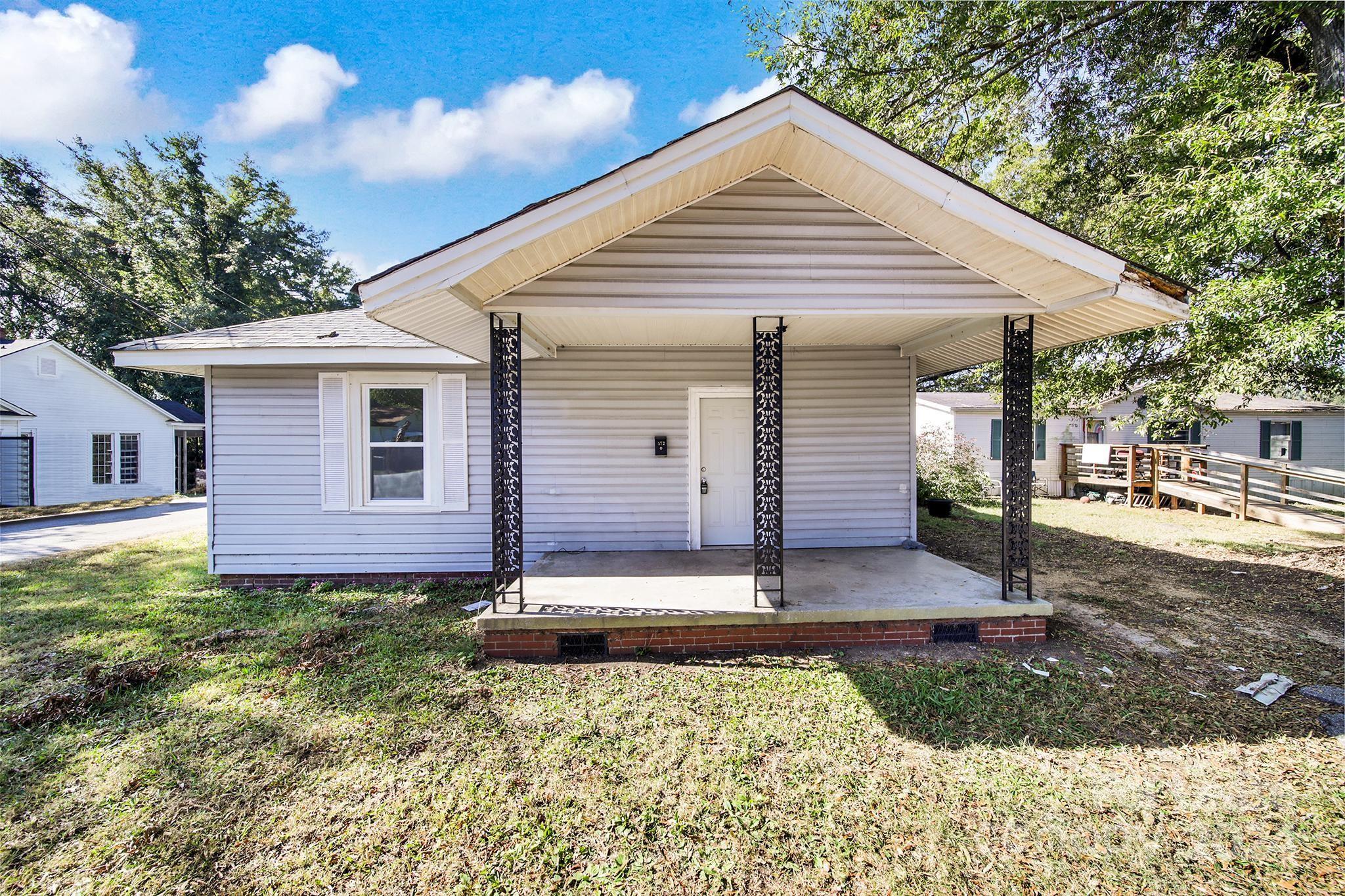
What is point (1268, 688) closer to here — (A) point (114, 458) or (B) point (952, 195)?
(B) point (952, 195)

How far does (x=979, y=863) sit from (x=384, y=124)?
703 inches

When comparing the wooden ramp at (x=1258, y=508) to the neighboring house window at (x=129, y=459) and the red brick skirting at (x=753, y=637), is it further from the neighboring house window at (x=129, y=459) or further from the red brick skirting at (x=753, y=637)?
the neighboring house window at (x=129, y=459)

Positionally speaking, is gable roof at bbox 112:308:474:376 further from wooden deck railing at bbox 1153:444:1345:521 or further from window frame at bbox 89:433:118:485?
window frame at bbox 89:433:118:485

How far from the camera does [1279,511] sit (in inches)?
442

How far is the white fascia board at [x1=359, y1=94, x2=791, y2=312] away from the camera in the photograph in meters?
3.79

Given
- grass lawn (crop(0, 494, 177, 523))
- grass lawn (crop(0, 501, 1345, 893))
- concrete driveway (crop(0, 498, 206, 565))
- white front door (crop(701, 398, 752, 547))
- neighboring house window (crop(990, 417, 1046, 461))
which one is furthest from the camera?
neighboring house window (crop(990, 417, 1046, 461))

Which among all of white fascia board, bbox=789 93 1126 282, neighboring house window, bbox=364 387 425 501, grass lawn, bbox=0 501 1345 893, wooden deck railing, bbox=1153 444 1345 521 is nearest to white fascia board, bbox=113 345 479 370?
neighboring house window, bbox=364 387 425 501

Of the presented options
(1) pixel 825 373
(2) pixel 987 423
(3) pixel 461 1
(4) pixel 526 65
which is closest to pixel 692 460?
(1) pixel 825 373

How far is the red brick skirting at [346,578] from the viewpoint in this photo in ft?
22.3

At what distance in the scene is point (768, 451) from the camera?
4574 millimetres

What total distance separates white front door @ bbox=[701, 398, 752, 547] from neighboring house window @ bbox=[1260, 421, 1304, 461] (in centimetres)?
2074

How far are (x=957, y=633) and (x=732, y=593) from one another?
2002 millimetres

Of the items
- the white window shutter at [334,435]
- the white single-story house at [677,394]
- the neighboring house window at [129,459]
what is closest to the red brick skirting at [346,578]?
the white single-story house at [677,394]

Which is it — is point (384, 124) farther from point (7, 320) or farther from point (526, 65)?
point (7, 320)
